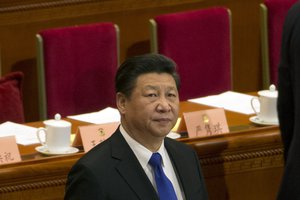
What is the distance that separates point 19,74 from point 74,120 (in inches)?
12.6

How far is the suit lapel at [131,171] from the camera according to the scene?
238cm

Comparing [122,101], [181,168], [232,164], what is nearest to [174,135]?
[232,164]

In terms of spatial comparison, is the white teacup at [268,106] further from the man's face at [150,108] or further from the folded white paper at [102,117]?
the man's face at [150,108]

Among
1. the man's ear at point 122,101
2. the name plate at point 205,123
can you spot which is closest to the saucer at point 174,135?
the name plate at point 205,123

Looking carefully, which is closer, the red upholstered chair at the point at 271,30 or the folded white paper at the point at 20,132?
the folded white paper at the point at 20,132

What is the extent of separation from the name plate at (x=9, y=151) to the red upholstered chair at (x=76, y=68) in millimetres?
1316

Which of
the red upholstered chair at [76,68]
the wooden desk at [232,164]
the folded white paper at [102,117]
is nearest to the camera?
the wooden desk at [232,164]

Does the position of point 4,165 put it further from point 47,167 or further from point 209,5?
point 209,5

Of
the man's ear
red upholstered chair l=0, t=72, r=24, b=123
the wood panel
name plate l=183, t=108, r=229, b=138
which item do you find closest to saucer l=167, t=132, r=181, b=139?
name plate l=183, t=108, r=229, b=138

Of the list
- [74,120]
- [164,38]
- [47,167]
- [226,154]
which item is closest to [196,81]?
[164,38]

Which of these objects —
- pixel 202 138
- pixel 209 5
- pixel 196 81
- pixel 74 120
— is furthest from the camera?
pixel 209 5

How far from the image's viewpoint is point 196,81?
14.5 ft

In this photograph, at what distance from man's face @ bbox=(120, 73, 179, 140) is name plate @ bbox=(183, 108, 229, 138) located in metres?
0.55

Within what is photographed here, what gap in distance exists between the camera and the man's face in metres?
2.41
